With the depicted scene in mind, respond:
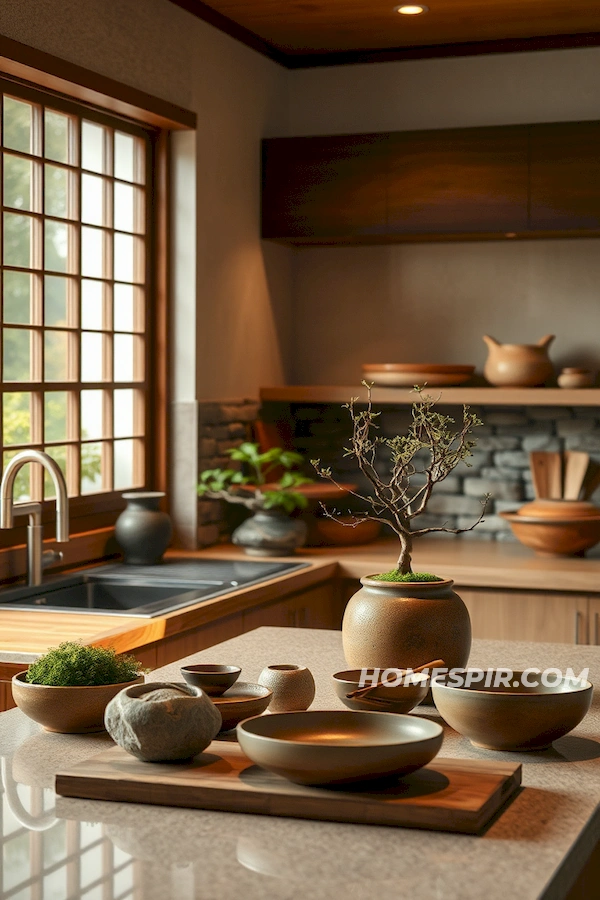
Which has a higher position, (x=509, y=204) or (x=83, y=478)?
(x=509, y=204)

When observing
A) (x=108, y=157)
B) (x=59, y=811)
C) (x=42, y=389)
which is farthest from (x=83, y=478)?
(x=59, y=811)

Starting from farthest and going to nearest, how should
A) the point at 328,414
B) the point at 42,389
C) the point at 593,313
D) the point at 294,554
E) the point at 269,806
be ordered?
the point at 328,414
the point at 593,313
the point at 294,554
the point at 42,389
the point at 269,806

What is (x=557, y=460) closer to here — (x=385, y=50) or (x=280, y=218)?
(x=280, y=218)

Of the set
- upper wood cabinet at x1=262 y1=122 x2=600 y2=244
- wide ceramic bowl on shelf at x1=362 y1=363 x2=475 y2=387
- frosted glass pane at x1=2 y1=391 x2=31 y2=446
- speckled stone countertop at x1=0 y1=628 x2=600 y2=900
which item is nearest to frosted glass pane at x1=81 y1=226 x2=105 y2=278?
frosted glass pane at x1=2 y1=391 x2=31 y2=446

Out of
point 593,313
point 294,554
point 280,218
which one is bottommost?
point 294,554

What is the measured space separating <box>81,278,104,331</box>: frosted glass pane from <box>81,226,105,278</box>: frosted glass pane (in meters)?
0.04

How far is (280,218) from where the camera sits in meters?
5.12

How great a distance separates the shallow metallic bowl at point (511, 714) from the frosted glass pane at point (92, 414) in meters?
2.64

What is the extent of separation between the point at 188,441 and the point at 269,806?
3183 mm

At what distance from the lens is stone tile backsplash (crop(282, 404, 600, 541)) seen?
5168mm

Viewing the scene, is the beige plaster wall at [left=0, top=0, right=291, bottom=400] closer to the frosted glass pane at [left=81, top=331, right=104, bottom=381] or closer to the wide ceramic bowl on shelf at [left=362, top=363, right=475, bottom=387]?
the frosted glass pane at [left=81, top=331, right=104, bottom=381]

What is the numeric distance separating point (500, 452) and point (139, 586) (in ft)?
6.58

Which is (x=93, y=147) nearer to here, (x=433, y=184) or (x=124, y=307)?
(x=124, y=307)

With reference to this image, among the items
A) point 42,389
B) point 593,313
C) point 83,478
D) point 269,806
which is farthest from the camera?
point 593,313
